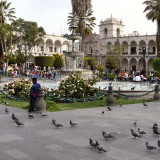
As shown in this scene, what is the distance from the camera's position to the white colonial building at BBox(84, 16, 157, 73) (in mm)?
48656

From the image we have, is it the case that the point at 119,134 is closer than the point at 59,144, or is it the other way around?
the point at 59,144

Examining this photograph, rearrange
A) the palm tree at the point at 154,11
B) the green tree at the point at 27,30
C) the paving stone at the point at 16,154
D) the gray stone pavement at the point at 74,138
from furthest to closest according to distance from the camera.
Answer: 1. the green tree at the point at 27,30
2. the palm tree at the point at 154,11
3. the gray stone pavement at the point at 74,138
4. the paving stone at the point at 16,154

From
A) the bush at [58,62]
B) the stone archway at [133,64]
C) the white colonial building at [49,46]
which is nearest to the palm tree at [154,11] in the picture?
the bush at [58,62]

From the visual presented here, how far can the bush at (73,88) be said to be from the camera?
11.6 meters

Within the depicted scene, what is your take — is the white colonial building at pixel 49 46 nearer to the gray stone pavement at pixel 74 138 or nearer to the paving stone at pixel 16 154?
the gray stone pavement at pixel 74 138

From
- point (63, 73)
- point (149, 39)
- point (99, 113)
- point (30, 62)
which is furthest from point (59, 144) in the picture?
point (30, 62)

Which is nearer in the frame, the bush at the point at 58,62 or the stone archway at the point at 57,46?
the bush at the point at 58,62

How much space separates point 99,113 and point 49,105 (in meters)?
1.82

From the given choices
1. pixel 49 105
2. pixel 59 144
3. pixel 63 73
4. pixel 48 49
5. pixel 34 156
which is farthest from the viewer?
pixel 48 49

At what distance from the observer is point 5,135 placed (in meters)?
5.96

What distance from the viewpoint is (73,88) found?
37.8 ft

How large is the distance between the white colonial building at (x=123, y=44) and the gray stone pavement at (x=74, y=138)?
4016 cm

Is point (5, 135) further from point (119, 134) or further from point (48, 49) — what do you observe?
point (48, 49)

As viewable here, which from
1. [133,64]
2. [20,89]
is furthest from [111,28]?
[20,89]
